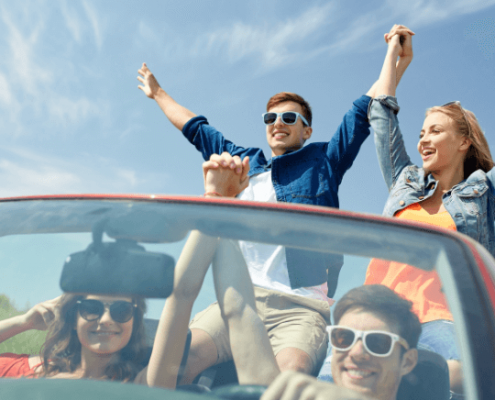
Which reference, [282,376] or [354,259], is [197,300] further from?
[354,259]

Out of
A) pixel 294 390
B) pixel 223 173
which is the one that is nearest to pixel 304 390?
pixel 294 390

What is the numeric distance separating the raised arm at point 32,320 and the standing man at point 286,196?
0.35m

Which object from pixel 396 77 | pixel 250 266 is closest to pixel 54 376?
pixel 250 266

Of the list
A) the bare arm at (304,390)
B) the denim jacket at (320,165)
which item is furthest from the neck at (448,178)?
the bare arm at (304,390)

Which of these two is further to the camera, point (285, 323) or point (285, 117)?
point (285, 117)

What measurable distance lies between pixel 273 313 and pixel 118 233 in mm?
495

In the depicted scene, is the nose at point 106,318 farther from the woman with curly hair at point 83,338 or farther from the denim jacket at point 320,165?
the denim jacket at point 320,165

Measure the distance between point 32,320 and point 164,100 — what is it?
10.5 ft

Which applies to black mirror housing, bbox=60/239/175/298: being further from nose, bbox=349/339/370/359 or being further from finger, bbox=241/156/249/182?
finger, bbox=241/156/249/182

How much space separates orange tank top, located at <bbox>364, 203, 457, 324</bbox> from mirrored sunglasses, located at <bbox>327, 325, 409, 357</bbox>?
9 centimetres

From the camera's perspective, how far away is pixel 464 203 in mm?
2582

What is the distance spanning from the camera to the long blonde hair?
2.88m

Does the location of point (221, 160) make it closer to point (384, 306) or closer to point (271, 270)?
point (271, 270)

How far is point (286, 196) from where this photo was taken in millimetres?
2947
